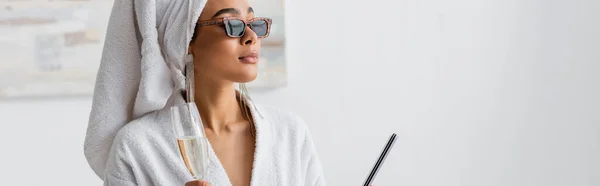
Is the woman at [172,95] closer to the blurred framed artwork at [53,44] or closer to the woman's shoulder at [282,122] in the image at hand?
the woman's shoulder at [282,122]

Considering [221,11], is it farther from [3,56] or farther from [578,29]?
[578,29]

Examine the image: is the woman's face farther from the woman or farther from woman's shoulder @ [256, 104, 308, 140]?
woman's shoulder @ [256, 104, 308, 140]

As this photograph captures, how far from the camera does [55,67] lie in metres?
3.20

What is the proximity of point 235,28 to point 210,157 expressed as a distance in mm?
245

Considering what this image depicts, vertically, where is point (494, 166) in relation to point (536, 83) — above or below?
below

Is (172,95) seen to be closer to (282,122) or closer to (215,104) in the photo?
(215,104)

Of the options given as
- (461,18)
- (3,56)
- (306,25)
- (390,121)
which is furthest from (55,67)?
(461,18)

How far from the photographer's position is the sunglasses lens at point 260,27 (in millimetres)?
1785

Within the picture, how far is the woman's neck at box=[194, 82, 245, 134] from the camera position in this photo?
5.95 feet

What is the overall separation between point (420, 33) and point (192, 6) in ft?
5.61

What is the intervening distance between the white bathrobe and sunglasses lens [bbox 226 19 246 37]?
0.19 meters

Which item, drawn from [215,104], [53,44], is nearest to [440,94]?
[53,44]

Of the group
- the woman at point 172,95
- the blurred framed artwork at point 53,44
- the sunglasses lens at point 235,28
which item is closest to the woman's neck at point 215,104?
the woman at point 172,95

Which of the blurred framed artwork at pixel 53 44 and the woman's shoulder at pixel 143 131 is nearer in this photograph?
the woman's shoulder at pixel 143 131
